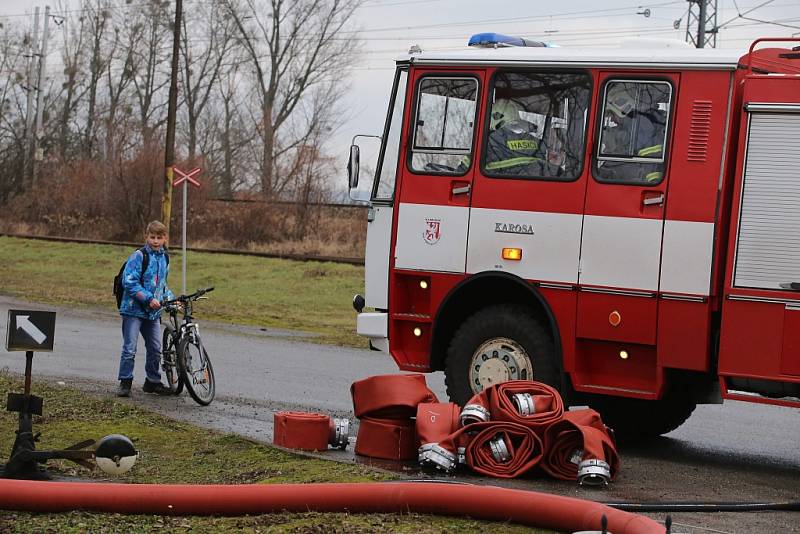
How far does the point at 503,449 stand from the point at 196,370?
4577 millimetres

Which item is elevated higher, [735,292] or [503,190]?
[503,190]

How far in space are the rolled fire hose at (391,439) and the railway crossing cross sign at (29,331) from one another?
2516 mm

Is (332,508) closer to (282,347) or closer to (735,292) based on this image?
(735,292)

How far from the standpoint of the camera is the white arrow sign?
25.3 ft

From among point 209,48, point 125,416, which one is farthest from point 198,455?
point 209,48

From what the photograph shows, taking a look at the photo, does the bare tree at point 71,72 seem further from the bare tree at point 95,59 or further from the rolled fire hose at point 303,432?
the rolled fire hose at point 303,432

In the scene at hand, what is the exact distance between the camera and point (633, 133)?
10094 mm

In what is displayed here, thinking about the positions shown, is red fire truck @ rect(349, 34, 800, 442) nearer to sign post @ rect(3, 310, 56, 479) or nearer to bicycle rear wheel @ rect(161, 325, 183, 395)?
bicycle rear wheel @ rect(161, 325, 183, 395)

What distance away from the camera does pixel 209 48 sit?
5897 centimetres

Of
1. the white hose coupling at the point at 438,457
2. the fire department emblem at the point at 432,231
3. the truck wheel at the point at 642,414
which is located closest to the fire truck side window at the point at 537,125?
the fire department emblem at the point at 432,231

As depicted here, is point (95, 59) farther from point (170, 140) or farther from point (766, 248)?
point (766, 248)

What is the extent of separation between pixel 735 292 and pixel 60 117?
187 feet

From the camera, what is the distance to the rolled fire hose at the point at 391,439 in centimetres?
916

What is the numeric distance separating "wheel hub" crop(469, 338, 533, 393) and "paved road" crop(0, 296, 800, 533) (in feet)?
3.62
